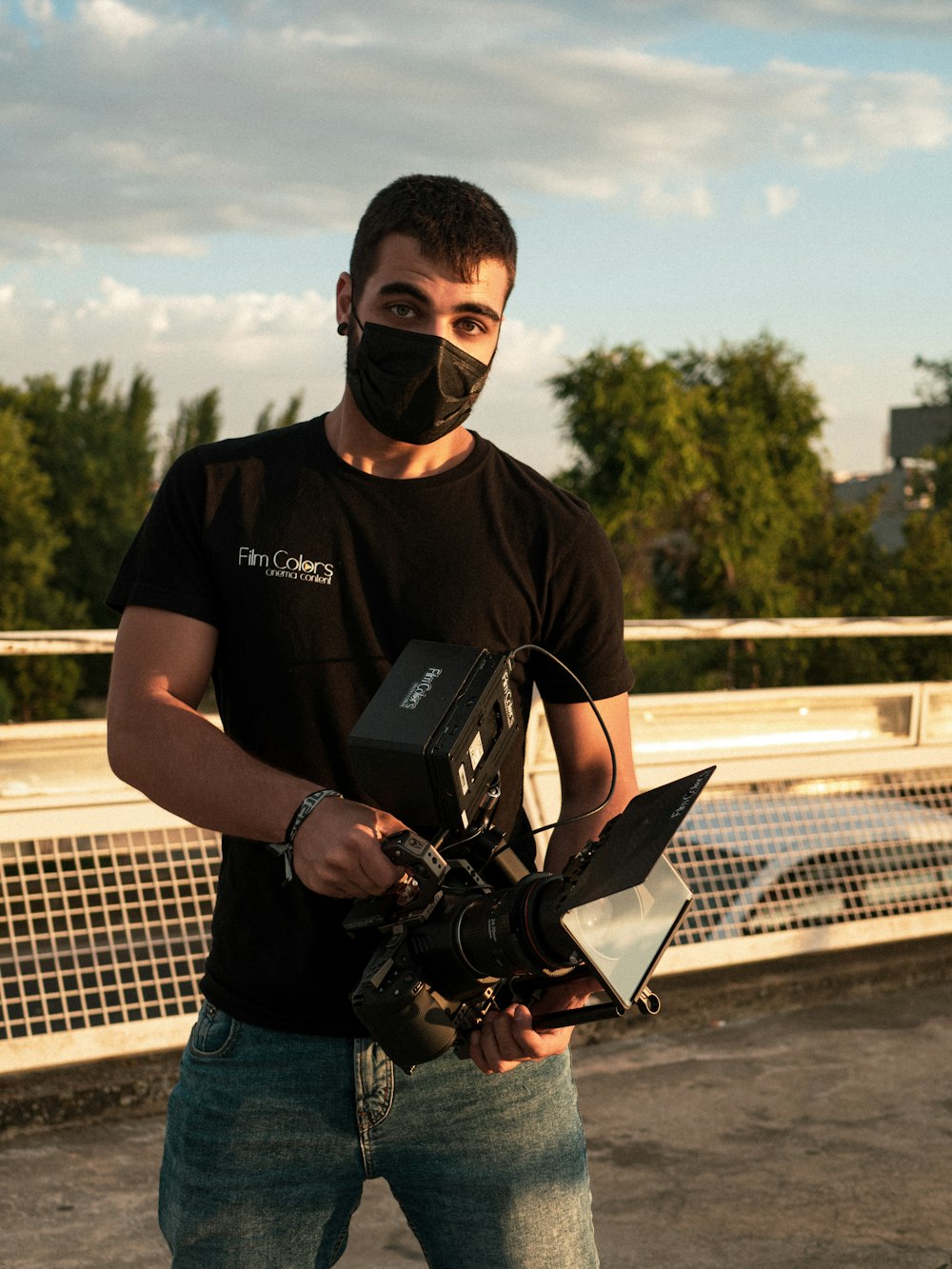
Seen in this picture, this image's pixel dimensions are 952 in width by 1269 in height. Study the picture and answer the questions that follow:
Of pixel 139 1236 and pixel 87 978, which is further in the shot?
pixel 87 978

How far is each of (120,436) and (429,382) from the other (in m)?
47.1

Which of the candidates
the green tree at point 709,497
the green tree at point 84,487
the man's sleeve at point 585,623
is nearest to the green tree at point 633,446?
the green tree at point 709,497

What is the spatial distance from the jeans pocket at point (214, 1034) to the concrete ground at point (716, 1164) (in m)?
1.90

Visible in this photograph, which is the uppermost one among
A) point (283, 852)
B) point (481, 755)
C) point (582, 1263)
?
point (481, 755)

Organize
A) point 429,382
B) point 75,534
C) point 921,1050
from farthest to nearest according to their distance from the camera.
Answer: point 75,534, point 921,1050, point 429,382

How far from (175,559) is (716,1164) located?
3.00 meters

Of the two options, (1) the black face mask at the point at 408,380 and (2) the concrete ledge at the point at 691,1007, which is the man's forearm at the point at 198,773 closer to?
(1) the black face mask at the point at 408,380

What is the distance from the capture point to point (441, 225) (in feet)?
6.75

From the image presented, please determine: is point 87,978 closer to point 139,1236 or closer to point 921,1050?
point 139,1236

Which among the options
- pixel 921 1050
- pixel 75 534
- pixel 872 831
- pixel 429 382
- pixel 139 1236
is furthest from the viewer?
pixel 75 534

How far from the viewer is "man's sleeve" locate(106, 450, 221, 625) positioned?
205cm

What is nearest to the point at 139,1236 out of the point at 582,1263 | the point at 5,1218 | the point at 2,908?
the point at 5,1218

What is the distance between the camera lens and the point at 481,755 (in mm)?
1907

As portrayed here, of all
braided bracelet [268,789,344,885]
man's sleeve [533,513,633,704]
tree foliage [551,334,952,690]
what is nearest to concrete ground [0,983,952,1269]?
man's sleeve [533,513,633,704]
